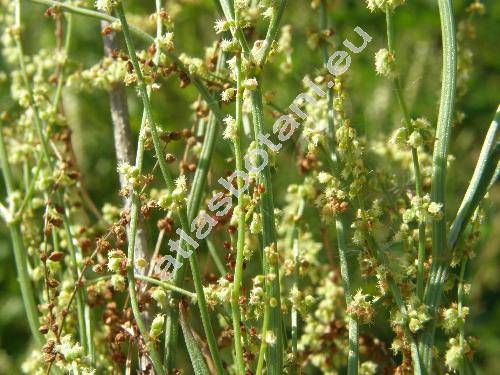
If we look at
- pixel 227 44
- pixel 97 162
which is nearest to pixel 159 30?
pixel 227 44

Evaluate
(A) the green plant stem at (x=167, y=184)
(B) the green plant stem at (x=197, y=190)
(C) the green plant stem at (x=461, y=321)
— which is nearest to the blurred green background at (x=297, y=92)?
(B) the green plant stem at (x=197, y=190)

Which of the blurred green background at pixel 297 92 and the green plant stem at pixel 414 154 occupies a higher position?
the blurred green background at pixel 297 92

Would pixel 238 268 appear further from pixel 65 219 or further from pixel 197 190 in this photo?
pixel 65 219

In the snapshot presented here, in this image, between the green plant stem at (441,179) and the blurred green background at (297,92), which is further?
the blurred green background at (297,92)

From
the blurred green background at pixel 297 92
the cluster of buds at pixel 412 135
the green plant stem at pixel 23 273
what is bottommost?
the green plant stem at pixel 23 273

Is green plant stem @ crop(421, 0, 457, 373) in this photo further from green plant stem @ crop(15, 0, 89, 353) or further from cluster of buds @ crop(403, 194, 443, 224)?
green plant stem @ crop(15, 0, 89, 353)

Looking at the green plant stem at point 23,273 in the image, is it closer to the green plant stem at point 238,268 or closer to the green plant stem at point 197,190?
the green plant stem at point 197,190

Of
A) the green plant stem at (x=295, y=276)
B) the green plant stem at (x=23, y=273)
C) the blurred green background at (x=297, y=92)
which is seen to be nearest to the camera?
the green plant stem at (x=295, y=276)

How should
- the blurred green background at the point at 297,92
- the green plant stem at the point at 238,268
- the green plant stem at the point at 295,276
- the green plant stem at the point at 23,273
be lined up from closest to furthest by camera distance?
the green plant stem at the point at 238,268, the green plant stem at the point at 295,276, the green plant stem at the point at 23,273, the blurred green background at the point at 297,92
